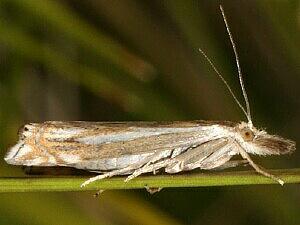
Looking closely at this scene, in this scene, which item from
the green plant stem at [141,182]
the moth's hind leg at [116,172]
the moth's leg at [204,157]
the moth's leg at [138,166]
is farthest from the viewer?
the moth's leg at [204,157]

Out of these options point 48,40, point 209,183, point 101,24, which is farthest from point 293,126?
point 209,183

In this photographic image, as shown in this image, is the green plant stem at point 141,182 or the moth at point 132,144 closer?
the green plant stem at point 141,182

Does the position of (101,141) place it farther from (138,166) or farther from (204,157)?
(204,157)

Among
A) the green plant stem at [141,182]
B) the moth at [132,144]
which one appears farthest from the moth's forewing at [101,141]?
the green plant stem at [141,182]

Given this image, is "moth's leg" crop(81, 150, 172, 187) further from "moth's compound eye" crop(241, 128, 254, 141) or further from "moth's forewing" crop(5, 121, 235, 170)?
"moth's compound eye" crop(241, 128, 254, 141)

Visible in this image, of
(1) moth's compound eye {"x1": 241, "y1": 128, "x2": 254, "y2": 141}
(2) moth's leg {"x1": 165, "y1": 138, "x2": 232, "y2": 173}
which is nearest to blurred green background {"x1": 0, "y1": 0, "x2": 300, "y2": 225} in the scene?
(2) moth's leg {"x1": 165, "y1": 138, "x2": 232, "y2": 173}

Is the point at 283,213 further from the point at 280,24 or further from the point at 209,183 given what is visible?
the point at 209,183

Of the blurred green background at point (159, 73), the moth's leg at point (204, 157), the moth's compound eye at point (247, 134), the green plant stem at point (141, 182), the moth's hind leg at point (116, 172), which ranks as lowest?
the green plant stem at point (141, 182)

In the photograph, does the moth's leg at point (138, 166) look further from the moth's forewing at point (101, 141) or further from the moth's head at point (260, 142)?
the moth's head at point (260, 142)
